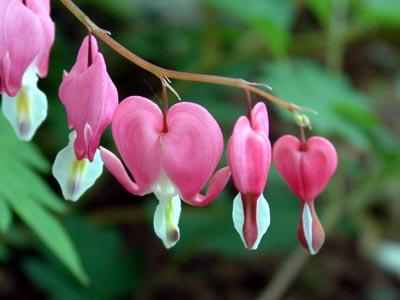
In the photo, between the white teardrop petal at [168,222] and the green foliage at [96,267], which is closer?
the white teardrop petal at [168,222]

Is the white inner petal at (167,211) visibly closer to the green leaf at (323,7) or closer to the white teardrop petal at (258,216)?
the white teardrop petal at (258,216)

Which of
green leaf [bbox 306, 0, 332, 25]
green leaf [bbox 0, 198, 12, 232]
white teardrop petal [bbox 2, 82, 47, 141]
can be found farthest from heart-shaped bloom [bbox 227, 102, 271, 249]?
green leaf [bbox 306, 0, 332, 25]


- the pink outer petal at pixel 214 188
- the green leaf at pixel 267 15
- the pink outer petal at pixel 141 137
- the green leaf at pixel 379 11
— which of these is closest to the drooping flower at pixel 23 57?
the pink outer petal at pixel 141 137

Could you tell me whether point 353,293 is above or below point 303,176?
below

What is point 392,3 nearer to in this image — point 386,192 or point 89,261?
point 386,192

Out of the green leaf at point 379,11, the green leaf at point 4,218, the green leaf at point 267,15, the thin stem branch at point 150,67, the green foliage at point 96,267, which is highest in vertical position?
the thin stem branch at point 150,67

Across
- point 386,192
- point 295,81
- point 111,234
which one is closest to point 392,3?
point 295,81

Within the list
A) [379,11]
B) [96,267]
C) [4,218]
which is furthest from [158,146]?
[379,11]
